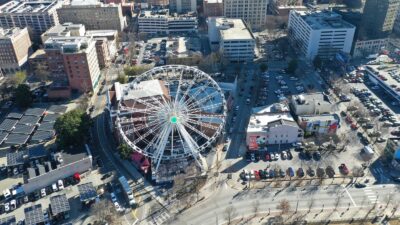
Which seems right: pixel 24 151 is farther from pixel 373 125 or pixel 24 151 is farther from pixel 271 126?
pixel 373 125

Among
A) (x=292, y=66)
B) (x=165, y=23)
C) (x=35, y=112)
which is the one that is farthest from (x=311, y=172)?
(x=165, y=23)

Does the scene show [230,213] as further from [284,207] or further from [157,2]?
[157,2]

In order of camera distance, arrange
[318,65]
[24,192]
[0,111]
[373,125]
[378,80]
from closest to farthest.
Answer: [24,192] → [373,125] → [0,111] → [378,80] → [318,65]

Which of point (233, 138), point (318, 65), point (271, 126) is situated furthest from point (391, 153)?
point (318, 65)

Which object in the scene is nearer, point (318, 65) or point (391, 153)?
point (391, 153)

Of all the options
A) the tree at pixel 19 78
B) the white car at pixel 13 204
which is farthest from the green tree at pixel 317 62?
the tree at pixel 19 78

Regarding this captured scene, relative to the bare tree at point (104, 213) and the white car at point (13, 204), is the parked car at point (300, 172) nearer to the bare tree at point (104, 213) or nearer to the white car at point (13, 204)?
the bare tree at point (104, 213)
